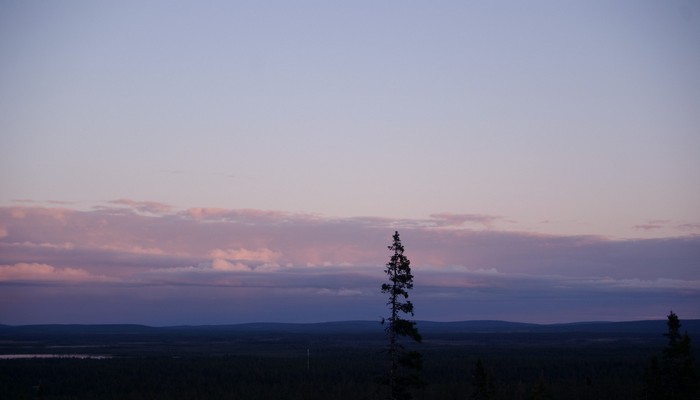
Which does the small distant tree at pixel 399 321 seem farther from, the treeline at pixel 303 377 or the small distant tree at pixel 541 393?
the treeline at pixel 303 377

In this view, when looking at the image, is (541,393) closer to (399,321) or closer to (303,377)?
(399,321)

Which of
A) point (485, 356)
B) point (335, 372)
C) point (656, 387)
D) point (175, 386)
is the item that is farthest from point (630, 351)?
point (656, 387)

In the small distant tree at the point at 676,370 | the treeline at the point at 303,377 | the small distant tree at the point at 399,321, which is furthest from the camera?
the treeline at the point at 303,377

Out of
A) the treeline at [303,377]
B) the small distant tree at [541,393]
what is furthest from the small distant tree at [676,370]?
the treeline at [303,377]

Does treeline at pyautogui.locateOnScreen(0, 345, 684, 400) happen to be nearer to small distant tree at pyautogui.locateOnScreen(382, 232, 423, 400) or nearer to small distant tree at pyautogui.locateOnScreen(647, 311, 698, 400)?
small distant tree at pyautogui.locateOnScreen(647, 311, 698, 400)

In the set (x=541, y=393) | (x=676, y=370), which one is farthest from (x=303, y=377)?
(x=541, y=393)

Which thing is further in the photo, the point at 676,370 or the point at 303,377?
the point at 303,377

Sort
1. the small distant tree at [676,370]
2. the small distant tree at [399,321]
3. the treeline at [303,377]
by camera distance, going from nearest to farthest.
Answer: the small distant tree at [399,321] < the small distant tree at [676,370] < the treeline at [303,377]

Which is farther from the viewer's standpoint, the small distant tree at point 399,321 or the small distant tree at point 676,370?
the small distant tree at point 676,370

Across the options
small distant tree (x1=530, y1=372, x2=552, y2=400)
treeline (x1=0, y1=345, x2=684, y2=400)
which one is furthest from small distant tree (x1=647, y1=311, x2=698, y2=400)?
treeline (x1=0, y1=345, x2=684, y2=400)

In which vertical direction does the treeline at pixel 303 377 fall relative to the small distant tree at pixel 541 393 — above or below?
below

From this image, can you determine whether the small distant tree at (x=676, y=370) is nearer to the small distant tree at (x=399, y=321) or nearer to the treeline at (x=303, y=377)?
the small distant tree at (x=399, y=321)

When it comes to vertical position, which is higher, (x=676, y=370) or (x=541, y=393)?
(x=676, y=370)

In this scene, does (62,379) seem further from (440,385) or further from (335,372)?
(440,385)
